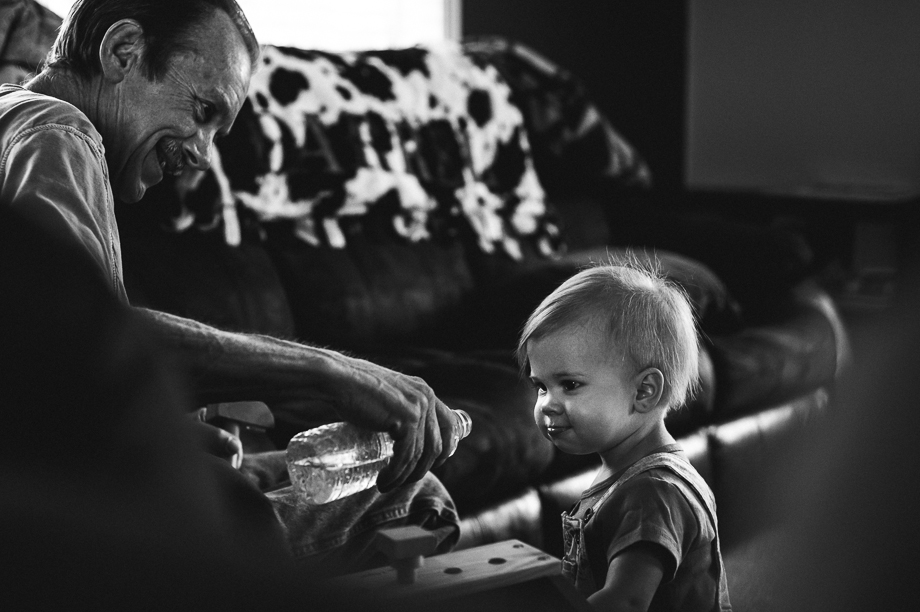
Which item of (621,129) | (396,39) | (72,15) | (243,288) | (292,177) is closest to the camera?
(72,15)

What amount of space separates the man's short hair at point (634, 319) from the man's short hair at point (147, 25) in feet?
1.62

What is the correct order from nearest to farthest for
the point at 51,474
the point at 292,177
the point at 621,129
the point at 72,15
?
the point at 51,474 < the point at 72,15 < the point at 292,177 < the point at 621,129

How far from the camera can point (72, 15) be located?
3.51ft

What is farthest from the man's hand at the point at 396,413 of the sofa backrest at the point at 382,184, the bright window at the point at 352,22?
the bright window at the point at 352,22

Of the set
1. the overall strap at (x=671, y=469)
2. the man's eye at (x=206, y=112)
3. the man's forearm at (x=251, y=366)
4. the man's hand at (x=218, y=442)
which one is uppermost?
the man's eye at (x=206, y=112)

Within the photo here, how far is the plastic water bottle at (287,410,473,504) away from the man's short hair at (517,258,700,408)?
201 millimetres

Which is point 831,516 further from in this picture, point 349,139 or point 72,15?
point 72,15

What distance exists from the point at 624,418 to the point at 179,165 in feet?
1.91

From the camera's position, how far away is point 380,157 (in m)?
2.40

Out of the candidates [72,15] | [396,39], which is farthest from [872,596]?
[396,39]

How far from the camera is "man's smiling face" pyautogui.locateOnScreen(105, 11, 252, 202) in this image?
1040 millimetres

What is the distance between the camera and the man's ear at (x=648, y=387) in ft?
3.86

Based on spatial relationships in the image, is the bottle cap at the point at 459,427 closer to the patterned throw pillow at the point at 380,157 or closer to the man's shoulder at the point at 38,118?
the man's shoulder at the point at 38,118

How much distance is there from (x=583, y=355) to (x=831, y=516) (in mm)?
1324
